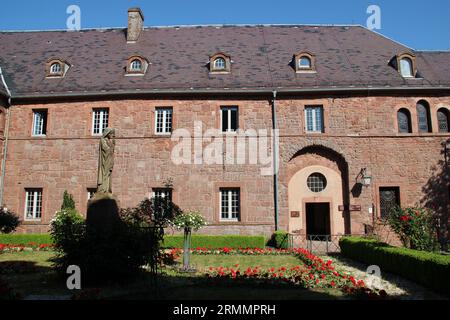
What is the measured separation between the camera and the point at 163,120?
1800cm

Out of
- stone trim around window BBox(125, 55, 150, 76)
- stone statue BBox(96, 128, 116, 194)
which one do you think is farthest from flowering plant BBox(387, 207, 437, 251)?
stone trim around window BBox(125, 55, 150, 76)

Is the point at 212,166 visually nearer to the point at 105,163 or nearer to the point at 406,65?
the point at 105,163

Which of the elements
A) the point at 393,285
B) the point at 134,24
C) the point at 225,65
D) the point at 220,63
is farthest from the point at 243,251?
the point at 134,24

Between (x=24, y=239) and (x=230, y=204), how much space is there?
9178 millimetres

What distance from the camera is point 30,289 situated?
7527 mm

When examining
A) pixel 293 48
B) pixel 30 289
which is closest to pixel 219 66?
pixel 293 48

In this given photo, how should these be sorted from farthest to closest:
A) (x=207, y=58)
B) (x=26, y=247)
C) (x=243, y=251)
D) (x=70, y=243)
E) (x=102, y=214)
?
(x=207, y=58) < (x=26, y=247) < (x=243, y=251) < (x=102, y=214) < (x=70, y=243)

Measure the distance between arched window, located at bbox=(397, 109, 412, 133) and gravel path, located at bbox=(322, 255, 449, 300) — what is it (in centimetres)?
845

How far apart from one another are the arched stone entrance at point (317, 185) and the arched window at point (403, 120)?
11.1 ft

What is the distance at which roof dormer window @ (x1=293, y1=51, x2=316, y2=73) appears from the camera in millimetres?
18737

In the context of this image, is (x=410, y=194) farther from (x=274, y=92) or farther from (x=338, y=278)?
(x=338, y=278)

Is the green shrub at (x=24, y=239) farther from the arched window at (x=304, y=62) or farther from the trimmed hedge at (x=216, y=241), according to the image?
the arched window at (x=304, y=62)

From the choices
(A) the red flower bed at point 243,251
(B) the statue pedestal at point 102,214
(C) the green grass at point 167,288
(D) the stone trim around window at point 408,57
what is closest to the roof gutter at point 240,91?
(D) the stone trim around window at point 408,57
